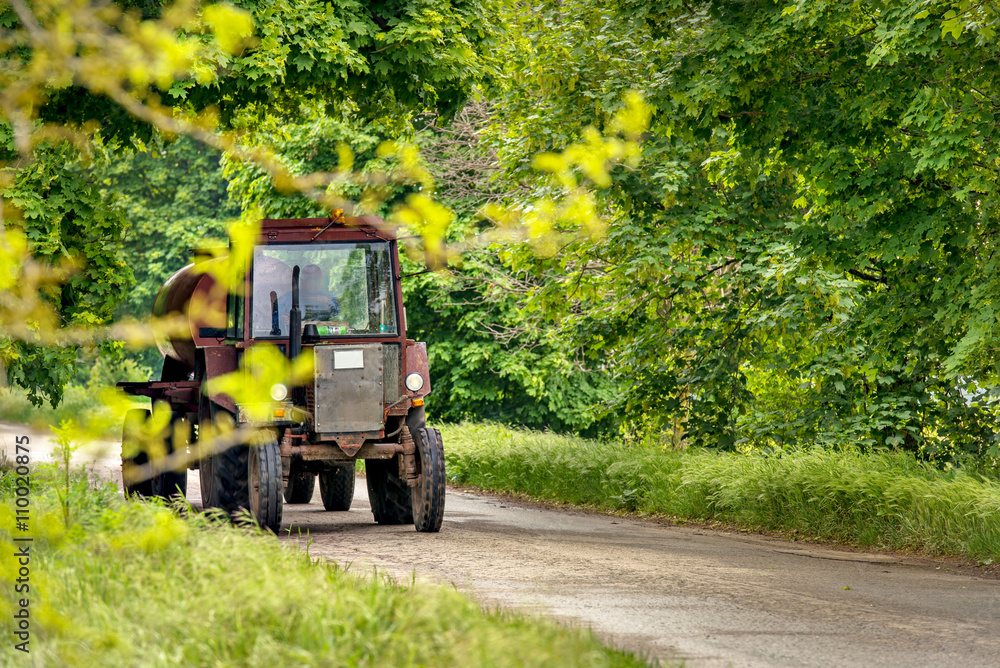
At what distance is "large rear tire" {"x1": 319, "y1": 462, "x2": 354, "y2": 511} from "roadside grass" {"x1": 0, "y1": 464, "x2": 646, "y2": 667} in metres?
8.09

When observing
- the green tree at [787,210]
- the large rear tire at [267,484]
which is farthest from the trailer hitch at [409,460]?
the green tree at [787,210]

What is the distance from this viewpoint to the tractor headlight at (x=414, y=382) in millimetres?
11898

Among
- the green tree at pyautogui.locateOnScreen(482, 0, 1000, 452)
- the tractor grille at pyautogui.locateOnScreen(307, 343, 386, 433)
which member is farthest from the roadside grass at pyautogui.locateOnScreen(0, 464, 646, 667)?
the green tree at pyautogui.locateOnScreen(482, 0, 1000, 452)

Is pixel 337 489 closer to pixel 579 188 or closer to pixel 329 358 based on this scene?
pixel 329 358

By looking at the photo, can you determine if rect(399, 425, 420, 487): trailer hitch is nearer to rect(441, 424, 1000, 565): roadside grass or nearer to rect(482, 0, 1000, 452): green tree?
rect(441, 424, 1000, 565): roadside grass

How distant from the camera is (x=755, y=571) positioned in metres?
9.69

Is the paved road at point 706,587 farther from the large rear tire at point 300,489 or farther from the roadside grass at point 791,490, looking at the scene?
the large rear tire at point 300,489

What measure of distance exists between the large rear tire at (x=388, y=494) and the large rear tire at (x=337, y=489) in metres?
1.44

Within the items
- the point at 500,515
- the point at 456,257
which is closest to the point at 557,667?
the point at 456,257

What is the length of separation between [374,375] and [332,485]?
364 centimetres

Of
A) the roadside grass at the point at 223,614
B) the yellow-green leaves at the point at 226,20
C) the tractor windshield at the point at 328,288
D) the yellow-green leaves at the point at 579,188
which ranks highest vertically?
the yellow-green leaves at the point at 579,188

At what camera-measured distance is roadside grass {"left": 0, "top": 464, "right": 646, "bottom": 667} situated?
185 inches

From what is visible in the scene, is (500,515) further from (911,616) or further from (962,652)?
(962,652)

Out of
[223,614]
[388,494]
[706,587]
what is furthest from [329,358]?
[223,614]
